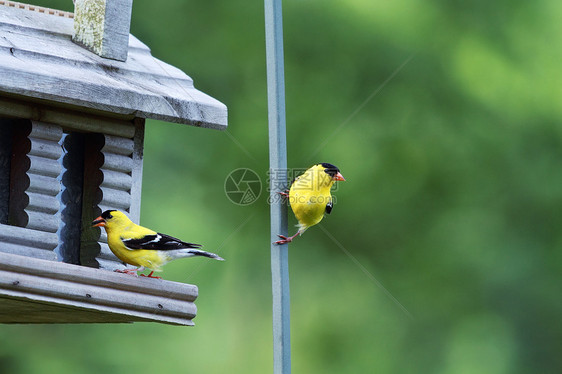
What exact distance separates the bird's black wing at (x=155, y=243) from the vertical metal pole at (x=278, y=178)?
0.48m

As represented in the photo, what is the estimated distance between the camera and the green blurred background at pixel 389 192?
404 inches

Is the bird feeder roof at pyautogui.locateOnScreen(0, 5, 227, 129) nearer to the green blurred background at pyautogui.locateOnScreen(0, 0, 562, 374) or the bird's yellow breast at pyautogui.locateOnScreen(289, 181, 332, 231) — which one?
the bird's yellow breast at pyautogui.locateOnScreen(289, 181, 332, 231)

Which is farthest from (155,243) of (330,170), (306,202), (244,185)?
(244,185)

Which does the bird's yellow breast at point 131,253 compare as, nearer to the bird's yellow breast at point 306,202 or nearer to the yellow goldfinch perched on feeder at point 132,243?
the yellow goldfinch perched on feeder at point 132,243

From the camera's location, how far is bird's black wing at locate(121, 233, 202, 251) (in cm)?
451

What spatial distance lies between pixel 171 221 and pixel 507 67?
3.92 meters

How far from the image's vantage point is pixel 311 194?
186 inches

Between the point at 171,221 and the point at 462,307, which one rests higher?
the point at 171,221

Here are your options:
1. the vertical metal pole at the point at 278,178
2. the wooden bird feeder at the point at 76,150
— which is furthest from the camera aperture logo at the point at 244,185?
the vertical metal pole at the point at 278,178

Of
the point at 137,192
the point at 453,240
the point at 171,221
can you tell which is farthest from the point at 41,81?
the point at 453,240

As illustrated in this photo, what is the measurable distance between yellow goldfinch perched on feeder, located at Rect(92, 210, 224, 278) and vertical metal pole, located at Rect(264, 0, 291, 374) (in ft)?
1.58

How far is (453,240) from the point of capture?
1066cm

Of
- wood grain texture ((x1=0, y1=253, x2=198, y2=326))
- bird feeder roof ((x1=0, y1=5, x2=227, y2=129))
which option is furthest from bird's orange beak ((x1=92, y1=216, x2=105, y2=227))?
bird feeder roof ((x1=0, y1=5, x2=227, y2=129))

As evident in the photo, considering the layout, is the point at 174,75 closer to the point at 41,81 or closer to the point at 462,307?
the point at 41,81
